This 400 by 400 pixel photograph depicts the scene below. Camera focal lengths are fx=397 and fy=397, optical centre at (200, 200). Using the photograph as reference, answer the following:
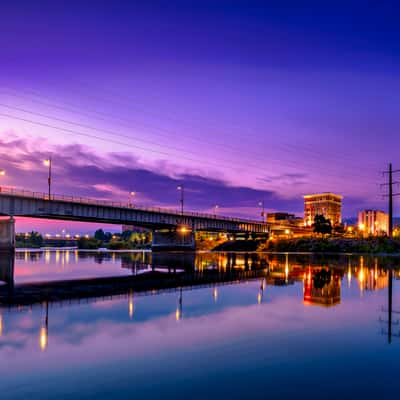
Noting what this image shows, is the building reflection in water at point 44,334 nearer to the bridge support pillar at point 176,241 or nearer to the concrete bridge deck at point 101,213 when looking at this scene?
the concrete bridge deck at point 101,213

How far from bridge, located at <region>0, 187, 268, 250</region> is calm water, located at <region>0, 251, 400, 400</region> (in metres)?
63.9

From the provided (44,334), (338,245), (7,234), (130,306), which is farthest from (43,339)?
(338,245)

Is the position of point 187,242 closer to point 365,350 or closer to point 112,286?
point 112,286

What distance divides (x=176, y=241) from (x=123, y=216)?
27859 mm

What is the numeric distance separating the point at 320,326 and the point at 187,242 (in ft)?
359

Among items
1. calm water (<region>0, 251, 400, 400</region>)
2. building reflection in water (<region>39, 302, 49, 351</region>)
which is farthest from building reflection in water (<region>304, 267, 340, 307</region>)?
building reflection in water (<region>39, 302, 49, 351</region>)

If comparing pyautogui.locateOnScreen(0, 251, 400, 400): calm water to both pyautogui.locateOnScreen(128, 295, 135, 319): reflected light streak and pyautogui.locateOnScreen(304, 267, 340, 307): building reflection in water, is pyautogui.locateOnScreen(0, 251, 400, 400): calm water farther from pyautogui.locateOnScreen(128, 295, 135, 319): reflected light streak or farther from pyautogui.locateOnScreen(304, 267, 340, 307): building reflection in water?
pyautogui.locateOnScreen(304, 267, 340, 307): building reflection in water

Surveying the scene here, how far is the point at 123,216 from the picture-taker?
10175 centimetres

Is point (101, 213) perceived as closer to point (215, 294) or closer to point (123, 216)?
point (123, 216)

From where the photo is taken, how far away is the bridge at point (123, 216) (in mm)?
78438

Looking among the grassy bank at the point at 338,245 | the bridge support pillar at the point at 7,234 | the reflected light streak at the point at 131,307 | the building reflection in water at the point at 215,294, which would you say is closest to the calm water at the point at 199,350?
the reflected light streak at the point at 131,307

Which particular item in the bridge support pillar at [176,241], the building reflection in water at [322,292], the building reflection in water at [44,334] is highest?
the building reflection in water at [44,334]

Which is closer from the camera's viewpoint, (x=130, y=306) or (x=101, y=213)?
(x=130, y=306)

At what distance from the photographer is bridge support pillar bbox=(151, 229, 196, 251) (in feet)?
406
